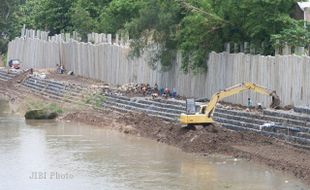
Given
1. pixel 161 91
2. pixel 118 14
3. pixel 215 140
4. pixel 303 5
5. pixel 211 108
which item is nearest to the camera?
pixel 215 140

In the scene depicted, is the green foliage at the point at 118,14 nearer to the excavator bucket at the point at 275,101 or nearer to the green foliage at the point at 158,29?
the green foliage at the point at 158,29

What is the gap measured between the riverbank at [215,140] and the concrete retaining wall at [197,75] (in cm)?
285

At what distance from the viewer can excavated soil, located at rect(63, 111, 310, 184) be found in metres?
24.5

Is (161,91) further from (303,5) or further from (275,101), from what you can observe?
(275,101)

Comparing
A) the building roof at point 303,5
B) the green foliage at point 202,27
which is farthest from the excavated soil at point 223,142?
the building roof at point 303,5

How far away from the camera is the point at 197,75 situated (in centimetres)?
Result: 3709

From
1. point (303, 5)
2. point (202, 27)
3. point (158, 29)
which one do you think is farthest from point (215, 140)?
point (158, 29)

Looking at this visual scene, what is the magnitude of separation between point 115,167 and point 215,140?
13.0 ft

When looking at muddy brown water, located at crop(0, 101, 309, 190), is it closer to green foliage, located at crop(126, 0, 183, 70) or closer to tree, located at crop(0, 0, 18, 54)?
green foliage, located at crop(126, 0, 183, 70)

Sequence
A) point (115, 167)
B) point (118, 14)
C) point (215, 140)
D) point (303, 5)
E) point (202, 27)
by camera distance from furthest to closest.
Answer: point (118, 14) < point (303, 5) < point (202, 27) < point (215, 140) < point (115, 167)

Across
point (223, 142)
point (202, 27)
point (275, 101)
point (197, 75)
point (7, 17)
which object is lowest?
point (223, 142)

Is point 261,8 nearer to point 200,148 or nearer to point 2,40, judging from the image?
point 200,148

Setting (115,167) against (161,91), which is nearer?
(115,167)

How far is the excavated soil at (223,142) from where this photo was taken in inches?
963
